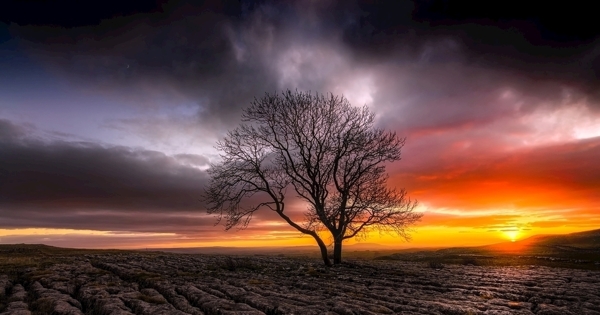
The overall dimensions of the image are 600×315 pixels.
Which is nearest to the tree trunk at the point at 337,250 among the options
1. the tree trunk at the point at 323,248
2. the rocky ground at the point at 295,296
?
the tree trunk at the point at 323,248

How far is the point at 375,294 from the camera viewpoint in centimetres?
1720

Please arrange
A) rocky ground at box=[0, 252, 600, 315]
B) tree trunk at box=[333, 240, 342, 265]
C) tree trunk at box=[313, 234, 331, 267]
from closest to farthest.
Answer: rocky ground at box=[0, 252, 600, 315], tree trunk at box=[313, 234, 331, 267], tree trunk at box=[333, 240, 342, 265]

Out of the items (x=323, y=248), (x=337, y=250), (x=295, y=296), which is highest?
(x=323, y=248)

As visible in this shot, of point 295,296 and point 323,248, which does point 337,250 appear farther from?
point 295,296

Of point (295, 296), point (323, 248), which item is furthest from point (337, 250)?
point (295, 296)

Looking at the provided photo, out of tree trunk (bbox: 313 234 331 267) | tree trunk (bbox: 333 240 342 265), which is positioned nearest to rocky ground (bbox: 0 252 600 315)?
tree trunk (bbox: 313 234 331 267)

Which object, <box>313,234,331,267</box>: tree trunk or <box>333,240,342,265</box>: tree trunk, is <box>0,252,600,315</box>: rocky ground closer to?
<box>313,234,331,267</box>: tree trunk

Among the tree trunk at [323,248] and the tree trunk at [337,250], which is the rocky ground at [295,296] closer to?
the tree trunk at [323,248]

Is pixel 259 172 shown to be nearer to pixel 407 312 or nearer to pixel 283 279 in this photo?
pixel 283 279

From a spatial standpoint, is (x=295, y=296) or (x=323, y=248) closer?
(x=295, y=296)

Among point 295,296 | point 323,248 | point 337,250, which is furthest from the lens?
point 337,250

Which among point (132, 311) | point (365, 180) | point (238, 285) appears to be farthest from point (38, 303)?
point (365, 180)

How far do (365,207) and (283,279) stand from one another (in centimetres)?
1058

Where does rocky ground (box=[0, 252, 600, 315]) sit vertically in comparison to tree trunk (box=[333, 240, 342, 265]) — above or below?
below
